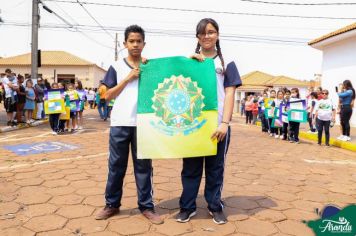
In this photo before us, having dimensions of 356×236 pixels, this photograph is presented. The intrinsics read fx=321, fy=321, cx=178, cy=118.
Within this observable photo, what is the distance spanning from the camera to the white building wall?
16125 mm

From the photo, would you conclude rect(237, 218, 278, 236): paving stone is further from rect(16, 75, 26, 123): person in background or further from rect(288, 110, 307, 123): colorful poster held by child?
rect(16, 75, 26, 123): person in background

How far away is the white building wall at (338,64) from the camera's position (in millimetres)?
16125

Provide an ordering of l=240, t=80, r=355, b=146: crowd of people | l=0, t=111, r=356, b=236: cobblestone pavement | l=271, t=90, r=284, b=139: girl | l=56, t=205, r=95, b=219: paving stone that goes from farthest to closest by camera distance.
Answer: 1. l=271, t=90, r=284, b=139: girl
2. l=240, t=80, r=355, b=146: crowd of people
3. l=56, t=205, r=95, b=219: paving stone
4. l=0, t=111, r=356, b=236: cobblestone pavement

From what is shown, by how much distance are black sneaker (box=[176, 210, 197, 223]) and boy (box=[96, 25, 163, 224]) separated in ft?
0.58

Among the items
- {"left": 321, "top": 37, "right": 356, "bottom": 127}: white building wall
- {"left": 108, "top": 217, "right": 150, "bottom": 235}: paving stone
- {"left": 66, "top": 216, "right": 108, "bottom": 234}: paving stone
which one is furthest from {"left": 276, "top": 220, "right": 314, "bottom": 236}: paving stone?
{"left": 321, "top": 37, "right": 356, "bottom": 127}: white building wall

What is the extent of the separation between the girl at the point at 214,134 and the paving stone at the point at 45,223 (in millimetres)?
1087

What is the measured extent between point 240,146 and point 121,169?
549 cm

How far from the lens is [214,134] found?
9.24 feet

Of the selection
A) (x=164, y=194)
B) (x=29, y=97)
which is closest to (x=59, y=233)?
(x=164, y=194)

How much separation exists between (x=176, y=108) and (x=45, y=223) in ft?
5.17

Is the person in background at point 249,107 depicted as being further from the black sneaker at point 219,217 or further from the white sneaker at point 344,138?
the black sneaker at point 219,217

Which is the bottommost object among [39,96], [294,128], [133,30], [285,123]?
[294,128]

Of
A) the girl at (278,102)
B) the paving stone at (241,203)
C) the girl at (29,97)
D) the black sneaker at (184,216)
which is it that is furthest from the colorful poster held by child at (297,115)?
the girl at (29,97)

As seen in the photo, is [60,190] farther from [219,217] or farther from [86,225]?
[219,217]
